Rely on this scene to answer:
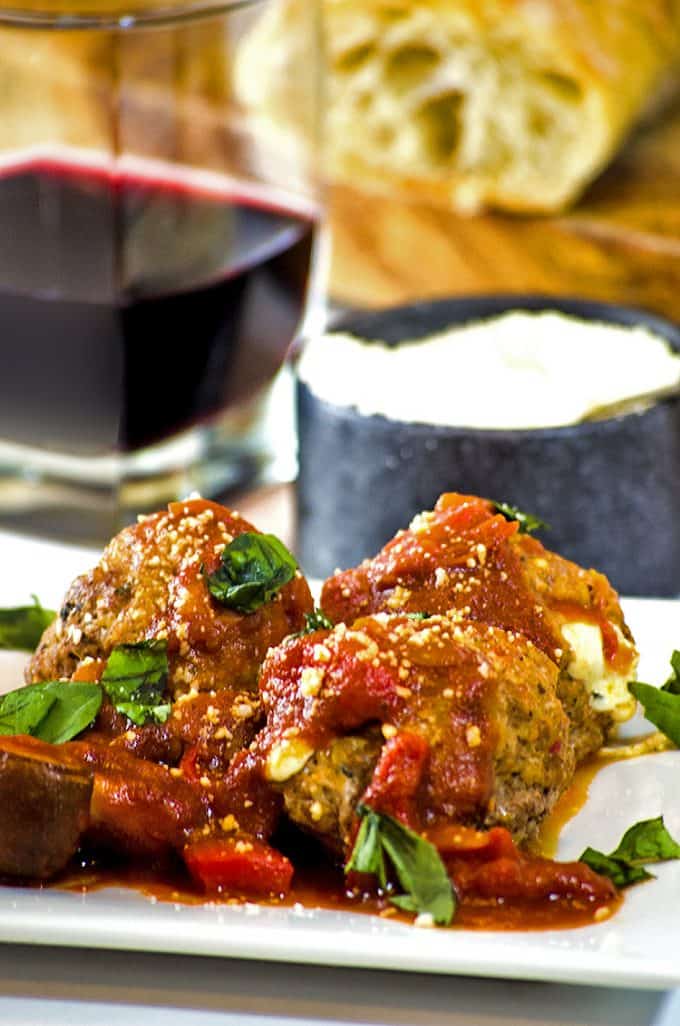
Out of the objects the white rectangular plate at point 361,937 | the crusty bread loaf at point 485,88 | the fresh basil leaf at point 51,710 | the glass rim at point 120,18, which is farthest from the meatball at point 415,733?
the crusty bread loaf at point 485,88

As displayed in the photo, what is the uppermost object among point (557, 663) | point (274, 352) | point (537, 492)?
point (557, 663)

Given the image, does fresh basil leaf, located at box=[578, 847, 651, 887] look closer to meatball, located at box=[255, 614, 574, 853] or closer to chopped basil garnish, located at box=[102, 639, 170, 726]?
meatball, located at box=[255, 614, 574, 853]

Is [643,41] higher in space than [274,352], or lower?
higher

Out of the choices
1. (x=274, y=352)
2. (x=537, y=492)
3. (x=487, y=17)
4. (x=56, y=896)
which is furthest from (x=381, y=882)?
(x=487, y=17)

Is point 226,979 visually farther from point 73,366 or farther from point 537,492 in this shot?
point 73,366

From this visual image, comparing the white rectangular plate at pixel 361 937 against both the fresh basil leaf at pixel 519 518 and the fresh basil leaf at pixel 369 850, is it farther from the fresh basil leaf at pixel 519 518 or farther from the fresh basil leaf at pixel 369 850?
the fresh basil leaf at pixel 519 518

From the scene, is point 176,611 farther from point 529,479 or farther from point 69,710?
point 529,479
